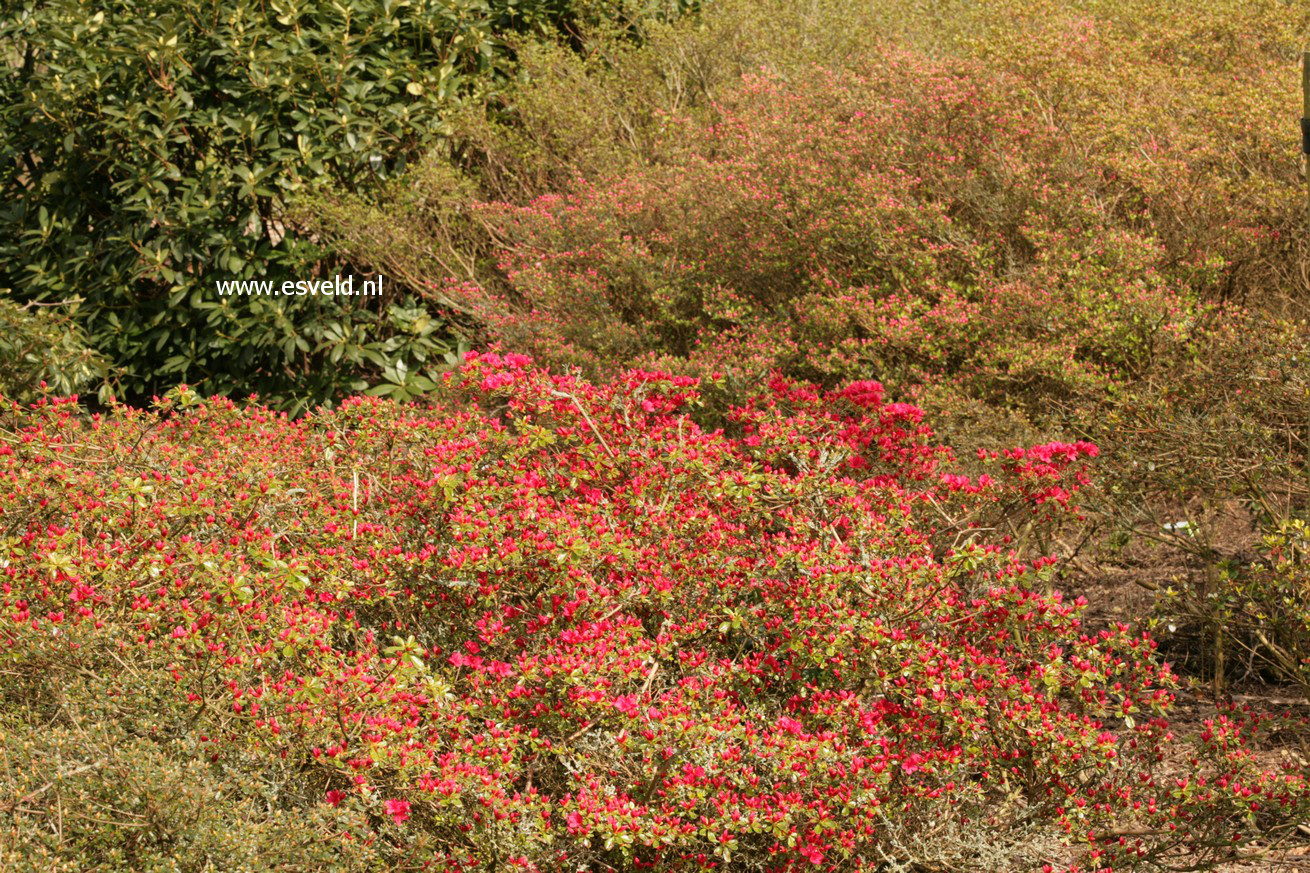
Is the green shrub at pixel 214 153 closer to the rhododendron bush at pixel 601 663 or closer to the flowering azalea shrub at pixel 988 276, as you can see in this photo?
the flowering azalea shrub at pixel 988 276

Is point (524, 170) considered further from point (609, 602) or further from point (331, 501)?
point (609, 602)

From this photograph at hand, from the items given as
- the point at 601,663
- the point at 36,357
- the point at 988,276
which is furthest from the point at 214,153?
the point at 601,663

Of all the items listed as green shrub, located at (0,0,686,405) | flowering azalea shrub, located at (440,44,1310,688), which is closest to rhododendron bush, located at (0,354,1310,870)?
flowering azalea shrub, located at (440,44,1310,688)

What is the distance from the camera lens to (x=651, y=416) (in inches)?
184

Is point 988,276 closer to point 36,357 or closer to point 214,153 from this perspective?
point 214,153

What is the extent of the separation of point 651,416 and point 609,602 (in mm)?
1326

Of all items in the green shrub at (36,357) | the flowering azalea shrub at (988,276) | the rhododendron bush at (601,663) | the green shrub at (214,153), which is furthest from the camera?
the green shrub at (214,153)

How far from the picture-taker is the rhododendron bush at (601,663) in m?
2.98

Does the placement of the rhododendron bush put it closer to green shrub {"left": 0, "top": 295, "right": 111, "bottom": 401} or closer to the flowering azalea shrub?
the flowering azalea shrub

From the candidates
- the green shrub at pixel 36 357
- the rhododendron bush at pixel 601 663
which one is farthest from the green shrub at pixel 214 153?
→ the rhododendron bush at pixel 601 663

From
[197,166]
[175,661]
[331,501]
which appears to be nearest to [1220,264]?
[331,501]

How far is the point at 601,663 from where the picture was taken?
3158mm

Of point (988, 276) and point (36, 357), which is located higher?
point (988, 276)

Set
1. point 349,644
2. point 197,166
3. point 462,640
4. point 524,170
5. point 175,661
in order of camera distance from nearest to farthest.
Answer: point 175,661, point 462,640, point 349,644, point 197,166, point 524,170
